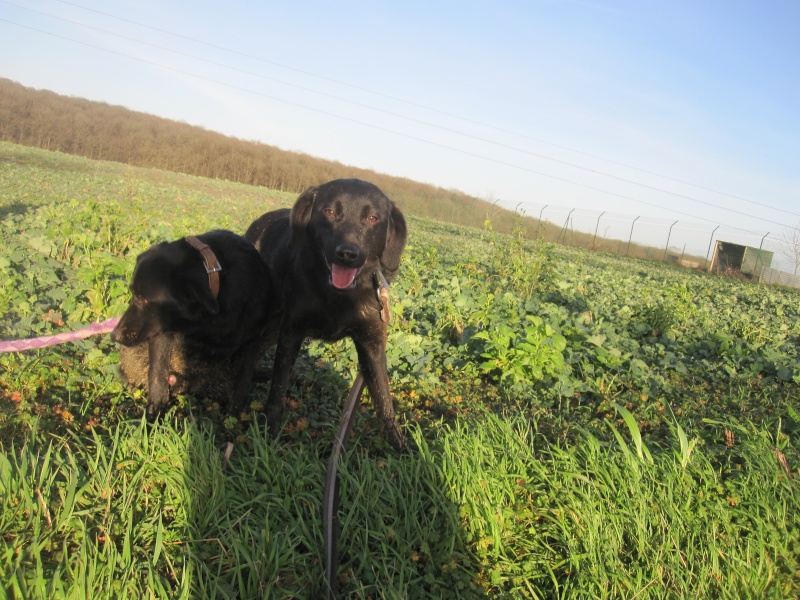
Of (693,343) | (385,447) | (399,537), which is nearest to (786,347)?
(693,343)

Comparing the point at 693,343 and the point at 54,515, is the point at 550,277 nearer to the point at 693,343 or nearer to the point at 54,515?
the point at 693,343

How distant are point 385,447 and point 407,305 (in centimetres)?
294

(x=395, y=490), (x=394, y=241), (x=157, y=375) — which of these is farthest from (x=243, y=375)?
(x=395, y=490)

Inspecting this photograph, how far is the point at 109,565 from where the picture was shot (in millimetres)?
1875

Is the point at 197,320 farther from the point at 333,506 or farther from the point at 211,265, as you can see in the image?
the point at 333,506

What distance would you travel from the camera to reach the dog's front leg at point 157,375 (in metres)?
3.37

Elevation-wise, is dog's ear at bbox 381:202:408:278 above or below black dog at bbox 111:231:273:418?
above

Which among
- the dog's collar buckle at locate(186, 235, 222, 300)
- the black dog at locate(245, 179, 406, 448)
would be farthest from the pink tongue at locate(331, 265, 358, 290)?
the dog's collar buckle at locate(186, 235, 222, 300)

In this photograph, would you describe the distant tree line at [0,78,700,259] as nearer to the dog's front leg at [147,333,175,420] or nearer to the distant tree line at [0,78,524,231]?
the distant tree line at [0,78,524,231]

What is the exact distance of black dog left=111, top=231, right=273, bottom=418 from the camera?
338cm

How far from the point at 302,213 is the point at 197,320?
0.87 m

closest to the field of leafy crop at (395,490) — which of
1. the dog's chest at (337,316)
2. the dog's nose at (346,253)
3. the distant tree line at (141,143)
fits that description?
the dog's chest at (337,316)

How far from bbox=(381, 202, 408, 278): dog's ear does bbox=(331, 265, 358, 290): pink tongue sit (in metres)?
0.41

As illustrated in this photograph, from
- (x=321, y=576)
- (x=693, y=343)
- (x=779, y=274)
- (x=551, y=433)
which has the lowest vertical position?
(x=321, y=576)
